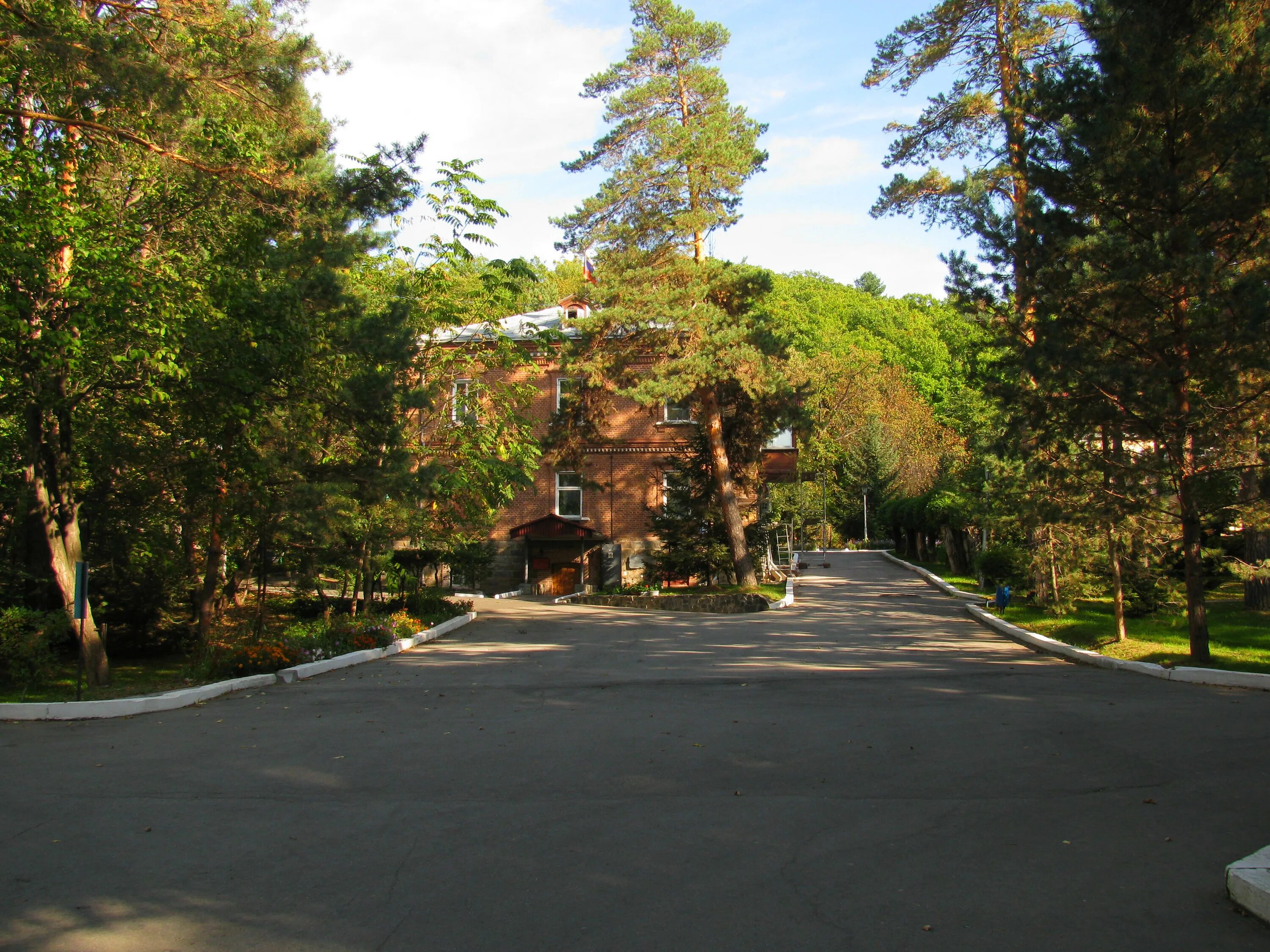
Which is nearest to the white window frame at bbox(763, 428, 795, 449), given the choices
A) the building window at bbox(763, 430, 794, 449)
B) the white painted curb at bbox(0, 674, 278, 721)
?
the building window at bbox(763, 430, 794, 449)

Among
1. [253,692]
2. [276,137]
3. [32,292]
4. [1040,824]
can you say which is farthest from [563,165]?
[1040,824]

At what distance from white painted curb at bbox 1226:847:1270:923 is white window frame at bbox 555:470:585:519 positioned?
33.5 meters

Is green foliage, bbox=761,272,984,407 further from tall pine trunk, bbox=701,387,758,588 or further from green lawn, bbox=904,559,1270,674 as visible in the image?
green lawn, bbox=904,559,1270,674

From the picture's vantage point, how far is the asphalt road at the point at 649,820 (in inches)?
176

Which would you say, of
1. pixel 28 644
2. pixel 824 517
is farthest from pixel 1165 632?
pixel 824 517

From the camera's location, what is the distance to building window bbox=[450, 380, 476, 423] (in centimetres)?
2209

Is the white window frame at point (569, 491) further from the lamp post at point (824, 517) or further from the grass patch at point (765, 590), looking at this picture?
the lamp post at point (824, 517)

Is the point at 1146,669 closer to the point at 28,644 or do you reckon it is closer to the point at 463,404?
the point at 28,644

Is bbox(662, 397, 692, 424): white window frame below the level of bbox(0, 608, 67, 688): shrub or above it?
above

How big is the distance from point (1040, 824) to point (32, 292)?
44.3 ft

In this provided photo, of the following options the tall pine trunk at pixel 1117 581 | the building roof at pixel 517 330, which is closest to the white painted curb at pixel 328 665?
the building roof at pixel 517 330

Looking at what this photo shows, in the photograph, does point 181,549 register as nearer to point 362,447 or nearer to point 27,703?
point 362,447

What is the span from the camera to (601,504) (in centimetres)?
3772

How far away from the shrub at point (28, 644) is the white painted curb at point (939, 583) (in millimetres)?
20889
